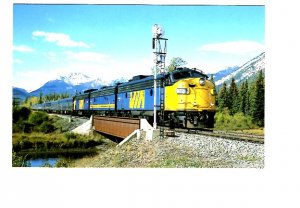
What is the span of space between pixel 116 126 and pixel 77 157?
2027 mm

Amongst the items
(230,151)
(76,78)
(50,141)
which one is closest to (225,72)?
(230,151)

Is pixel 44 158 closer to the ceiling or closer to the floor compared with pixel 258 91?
closer to the floor

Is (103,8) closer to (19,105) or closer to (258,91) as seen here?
(19,105)

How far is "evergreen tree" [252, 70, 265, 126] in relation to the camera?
11.1m

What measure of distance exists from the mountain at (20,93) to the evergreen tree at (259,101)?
6.13m

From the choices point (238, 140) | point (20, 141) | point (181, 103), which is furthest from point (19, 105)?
point (238, 140)

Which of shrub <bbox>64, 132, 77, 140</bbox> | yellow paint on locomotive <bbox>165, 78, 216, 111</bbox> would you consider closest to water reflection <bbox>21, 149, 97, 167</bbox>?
shrub <bbox>64, 132, 77, 140</bbox>

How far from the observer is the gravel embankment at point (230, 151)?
10.6m

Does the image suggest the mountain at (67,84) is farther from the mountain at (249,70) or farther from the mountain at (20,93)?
the mountain at (249,70)

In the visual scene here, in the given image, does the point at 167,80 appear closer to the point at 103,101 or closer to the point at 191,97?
the point at 191,97

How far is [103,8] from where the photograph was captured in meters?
11.3

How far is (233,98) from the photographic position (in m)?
11.9

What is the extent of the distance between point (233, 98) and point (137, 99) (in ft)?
10.7


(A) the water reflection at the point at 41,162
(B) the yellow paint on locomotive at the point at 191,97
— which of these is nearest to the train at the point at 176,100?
(B) the yellow paint on locomotive at the point at 191,97
